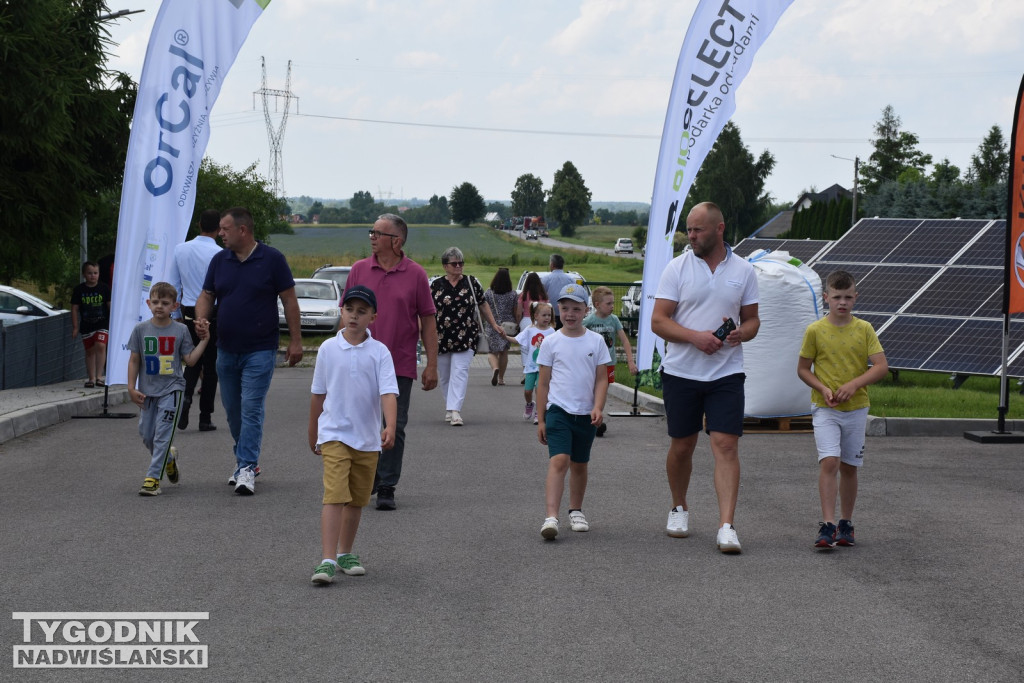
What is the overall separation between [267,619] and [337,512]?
925 mm

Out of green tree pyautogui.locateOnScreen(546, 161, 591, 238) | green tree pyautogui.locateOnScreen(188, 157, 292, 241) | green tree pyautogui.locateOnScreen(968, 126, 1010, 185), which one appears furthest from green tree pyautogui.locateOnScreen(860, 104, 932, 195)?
green tree pyautogui.locateOnScreen(188, 157, 292, 241)

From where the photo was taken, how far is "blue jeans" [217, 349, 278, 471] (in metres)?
8.78

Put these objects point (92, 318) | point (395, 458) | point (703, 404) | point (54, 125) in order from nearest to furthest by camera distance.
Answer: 1. point (703, 404)
2. point (395, 458)
3. point (92, 318)
4. point (54, 125)

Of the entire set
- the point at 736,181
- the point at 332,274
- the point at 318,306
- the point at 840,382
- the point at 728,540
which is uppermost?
the point at 736,181

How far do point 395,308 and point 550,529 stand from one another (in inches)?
77.5

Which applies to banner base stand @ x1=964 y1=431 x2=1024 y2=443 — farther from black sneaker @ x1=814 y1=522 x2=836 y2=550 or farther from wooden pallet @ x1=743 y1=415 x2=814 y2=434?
black sneaker @ x1=814 y1=522 x2=836 y2=550

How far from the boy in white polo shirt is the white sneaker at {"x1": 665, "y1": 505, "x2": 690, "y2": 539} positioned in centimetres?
192

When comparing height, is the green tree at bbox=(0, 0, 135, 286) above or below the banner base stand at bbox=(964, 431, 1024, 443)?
above

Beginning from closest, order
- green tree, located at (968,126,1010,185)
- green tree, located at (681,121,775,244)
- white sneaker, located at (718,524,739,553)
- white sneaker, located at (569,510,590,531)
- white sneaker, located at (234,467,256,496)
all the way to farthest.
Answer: white sneaker, located at (718,524,739,553)
white sneaker, located at (569,510,590,531)
white sneaker, located at (234,467,256,496)
green tree, located at (968,126,1010,185)
green tree, located at (681,121,775,244)

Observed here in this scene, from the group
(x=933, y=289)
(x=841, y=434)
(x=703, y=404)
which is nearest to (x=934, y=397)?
(x=933, y=289)

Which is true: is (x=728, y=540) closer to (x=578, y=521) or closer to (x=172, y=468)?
(x=578, y=521)

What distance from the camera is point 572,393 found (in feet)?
24.8

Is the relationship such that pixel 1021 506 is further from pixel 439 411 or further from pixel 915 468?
pixel 439 411

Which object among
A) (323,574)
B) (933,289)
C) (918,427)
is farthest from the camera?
(933,289)
